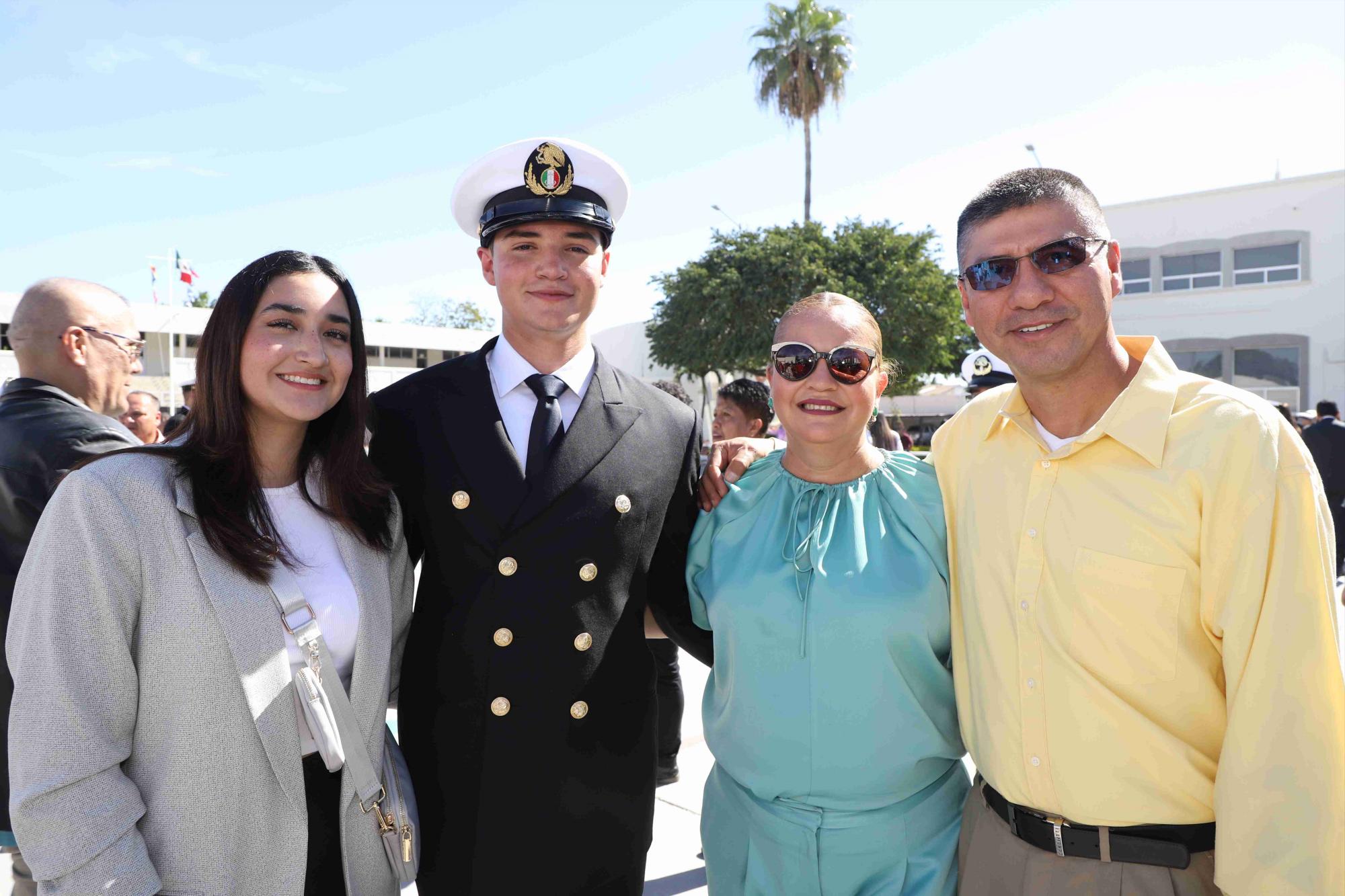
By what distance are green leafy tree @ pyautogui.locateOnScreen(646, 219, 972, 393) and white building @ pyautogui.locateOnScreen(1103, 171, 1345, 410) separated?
18.0ft

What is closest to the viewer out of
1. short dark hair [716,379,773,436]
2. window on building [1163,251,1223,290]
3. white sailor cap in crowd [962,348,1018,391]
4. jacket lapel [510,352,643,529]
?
jacket lapel [510,352,643,529]

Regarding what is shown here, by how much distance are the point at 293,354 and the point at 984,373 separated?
4571mm

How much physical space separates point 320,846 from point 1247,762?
2012mm

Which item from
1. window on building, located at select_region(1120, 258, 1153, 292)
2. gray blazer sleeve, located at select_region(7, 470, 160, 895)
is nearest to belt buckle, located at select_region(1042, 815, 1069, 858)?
gray blazer sleeve, located at select_region(7, 470, 160, 895)

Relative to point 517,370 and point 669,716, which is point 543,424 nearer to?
point 517,370

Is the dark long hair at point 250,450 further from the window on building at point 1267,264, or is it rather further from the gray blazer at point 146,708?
the window on building at point 1267,264

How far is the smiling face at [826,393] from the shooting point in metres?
2.42

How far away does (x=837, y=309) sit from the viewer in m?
2.50

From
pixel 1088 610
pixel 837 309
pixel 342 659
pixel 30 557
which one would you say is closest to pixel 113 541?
pixel 30 557

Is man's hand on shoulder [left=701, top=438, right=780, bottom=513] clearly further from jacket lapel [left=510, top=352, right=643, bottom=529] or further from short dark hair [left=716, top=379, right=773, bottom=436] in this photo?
short dark hair [left=716, top=379, right=773, bottom=436]

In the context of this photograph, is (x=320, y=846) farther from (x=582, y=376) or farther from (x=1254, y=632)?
(x=1254, y=632)

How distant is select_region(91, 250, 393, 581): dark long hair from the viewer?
6.29ft

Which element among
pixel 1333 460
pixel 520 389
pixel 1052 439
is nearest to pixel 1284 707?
pixel 1052 439

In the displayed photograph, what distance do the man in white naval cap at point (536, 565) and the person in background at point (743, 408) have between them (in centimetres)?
377
